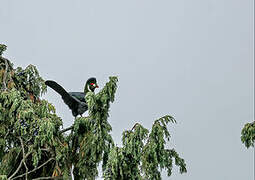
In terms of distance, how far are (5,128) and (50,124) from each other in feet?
3.04

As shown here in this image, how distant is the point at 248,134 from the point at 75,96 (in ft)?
8.71

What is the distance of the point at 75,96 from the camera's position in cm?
656

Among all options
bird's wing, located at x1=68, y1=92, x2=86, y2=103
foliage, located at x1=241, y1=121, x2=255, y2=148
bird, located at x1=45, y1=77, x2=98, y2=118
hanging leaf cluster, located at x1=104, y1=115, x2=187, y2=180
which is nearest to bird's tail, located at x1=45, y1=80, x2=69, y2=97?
bird, located at x1=45, y1=77, x2=98, y2=118

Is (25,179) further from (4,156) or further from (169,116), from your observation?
(169,116)

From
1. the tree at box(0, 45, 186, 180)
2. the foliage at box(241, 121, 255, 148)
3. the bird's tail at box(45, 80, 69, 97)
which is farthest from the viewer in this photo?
the bird's tail at box(45, 80, 69, 97)

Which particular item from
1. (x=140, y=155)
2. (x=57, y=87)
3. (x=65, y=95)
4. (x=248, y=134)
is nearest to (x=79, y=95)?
(x=65, y=95)

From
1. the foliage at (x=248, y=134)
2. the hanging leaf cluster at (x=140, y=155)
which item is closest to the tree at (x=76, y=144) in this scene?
the hanging leaf cluster at (x=140, y=155)

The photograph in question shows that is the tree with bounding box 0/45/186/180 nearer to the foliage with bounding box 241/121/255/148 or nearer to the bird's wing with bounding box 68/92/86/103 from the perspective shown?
the bird's wing with bounding box 68/92/86/103

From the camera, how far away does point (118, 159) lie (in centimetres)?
511

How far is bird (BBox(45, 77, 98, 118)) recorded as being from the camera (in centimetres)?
640

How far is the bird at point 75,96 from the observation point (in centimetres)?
640

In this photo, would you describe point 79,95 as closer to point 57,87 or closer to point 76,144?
point 57,87

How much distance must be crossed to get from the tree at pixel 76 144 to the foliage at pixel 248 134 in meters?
0.93

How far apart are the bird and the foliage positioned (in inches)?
93.6
